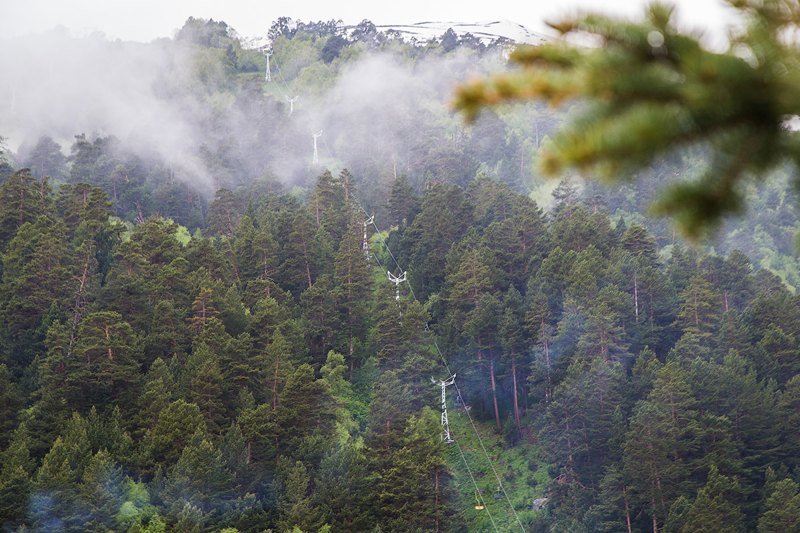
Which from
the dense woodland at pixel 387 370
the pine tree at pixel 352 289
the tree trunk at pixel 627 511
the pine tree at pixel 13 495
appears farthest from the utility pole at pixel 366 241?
the pine tree at pixel 13 495

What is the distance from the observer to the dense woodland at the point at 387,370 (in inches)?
1039

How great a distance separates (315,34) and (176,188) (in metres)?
36.2

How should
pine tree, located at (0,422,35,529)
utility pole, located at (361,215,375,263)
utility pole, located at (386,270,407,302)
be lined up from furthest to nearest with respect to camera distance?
utility pole, located at (361,215,375,263) < utility pole, located at (386,270,407,302) < pine tree, located at (0,422,35,529)

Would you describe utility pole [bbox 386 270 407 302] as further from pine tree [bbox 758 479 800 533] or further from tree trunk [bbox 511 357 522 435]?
pine tree [bbox 758 479 800 533]

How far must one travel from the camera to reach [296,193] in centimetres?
5709

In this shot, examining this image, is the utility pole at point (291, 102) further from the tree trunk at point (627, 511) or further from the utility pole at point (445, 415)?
the tree trunk at point (627, 511)

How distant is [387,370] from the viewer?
34.0 metres

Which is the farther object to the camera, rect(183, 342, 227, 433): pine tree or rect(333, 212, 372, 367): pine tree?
rect(333, 212, 372, 367): pine tree

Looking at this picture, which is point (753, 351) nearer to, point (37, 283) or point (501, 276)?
point (501, 276)

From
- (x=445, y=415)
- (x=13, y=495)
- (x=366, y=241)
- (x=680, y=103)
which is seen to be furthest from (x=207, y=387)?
(x=680, y=103)

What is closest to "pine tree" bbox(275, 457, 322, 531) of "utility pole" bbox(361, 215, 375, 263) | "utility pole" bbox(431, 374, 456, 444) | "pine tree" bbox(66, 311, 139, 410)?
"pine tree" bbox(66, 311, 139, 410)

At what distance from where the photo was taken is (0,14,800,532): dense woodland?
86.6ft

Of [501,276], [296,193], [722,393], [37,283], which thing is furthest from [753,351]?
[296,193]

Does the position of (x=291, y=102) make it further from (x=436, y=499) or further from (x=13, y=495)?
(x=13, y=495)
